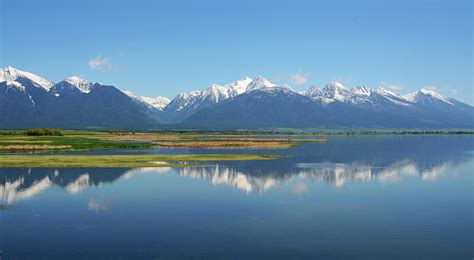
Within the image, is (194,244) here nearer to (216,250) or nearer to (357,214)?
(216,250)

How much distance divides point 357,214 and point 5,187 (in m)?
40.1

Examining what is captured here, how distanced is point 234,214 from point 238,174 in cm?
2811

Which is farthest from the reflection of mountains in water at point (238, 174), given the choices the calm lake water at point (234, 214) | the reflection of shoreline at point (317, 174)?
the calm lake water at point (234, 214)

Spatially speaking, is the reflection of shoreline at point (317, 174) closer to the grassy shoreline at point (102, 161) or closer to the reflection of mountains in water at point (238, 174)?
the reflection of mountains in water at point (238, 174)

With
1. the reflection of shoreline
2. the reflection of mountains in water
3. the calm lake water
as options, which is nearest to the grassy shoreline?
the reflection of mountains in water

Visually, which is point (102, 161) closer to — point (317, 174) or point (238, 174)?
point (238, 174)

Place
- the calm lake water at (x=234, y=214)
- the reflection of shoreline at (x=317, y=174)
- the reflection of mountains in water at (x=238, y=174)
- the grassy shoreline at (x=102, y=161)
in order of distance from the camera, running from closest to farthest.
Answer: the calm lake water at (x=234, y=214) → the reflection of mountains in water at (x=238, y=174) → the reflection of shoreline at (x=317, y=174) → the grassy shoreline at (x=102, y=161)

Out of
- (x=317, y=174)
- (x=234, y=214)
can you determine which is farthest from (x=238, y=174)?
(x=234, y=214)

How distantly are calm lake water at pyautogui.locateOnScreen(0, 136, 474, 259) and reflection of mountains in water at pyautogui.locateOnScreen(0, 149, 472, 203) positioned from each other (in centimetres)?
15

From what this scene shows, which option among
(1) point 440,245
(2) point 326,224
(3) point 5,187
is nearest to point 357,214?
(2) point 326,224

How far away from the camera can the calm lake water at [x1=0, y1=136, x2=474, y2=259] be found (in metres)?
32.5

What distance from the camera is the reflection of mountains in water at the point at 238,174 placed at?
59.2m

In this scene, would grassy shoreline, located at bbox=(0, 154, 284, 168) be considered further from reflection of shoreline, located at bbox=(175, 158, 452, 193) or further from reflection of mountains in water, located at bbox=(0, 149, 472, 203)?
reflection of shoreline, located at bbox=(175, 158, 452, 193)

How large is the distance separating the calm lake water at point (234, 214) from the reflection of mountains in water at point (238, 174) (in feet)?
0.50
